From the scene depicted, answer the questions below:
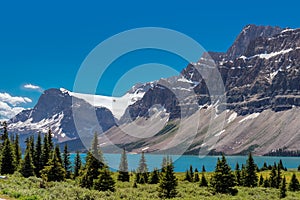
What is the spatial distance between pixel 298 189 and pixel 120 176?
139 feet

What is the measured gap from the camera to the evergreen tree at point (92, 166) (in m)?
56.6

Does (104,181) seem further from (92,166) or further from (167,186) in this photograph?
A: (167,186)

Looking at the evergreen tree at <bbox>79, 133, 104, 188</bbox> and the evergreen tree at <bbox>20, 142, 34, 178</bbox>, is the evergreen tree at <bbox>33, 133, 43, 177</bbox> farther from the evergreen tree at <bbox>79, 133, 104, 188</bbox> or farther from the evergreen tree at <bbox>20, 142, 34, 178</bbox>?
the evergreen tree at <bbox>79, 133, 104, 188</bbox>

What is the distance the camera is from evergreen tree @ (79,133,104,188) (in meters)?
56.6

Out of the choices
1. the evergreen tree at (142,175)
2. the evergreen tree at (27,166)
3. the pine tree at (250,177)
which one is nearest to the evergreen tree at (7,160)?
the evergreen tree at (27,166)

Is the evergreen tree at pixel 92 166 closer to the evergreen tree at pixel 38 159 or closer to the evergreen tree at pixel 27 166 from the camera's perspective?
the evergreen tree at pixel 27 166

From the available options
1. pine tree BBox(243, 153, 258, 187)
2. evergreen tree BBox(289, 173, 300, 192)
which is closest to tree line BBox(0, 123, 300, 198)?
evergreen tree BBox(289, 173, 300, 192)

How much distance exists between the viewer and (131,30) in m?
40.2

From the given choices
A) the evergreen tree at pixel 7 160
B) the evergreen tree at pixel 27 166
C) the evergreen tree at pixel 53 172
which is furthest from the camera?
the evergreen tree at pixel 7 160

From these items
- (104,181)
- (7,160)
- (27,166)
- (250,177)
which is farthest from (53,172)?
(250,177)

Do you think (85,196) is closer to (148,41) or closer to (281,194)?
(148,41)

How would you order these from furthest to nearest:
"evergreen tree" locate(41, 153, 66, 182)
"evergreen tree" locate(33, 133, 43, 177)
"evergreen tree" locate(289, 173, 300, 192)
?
1. "evergreen tree" locate(289, 173, 300, 192)
2. "evergreen tree" locate(33, 133, 43, 177)
3. "evergreen tree" locate(41, 153, 66, 182)

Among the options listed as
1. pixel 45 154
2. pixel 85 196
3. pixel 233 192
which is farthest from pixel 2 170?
pixel 233 192

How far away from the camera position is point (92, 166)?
57.8 metres
